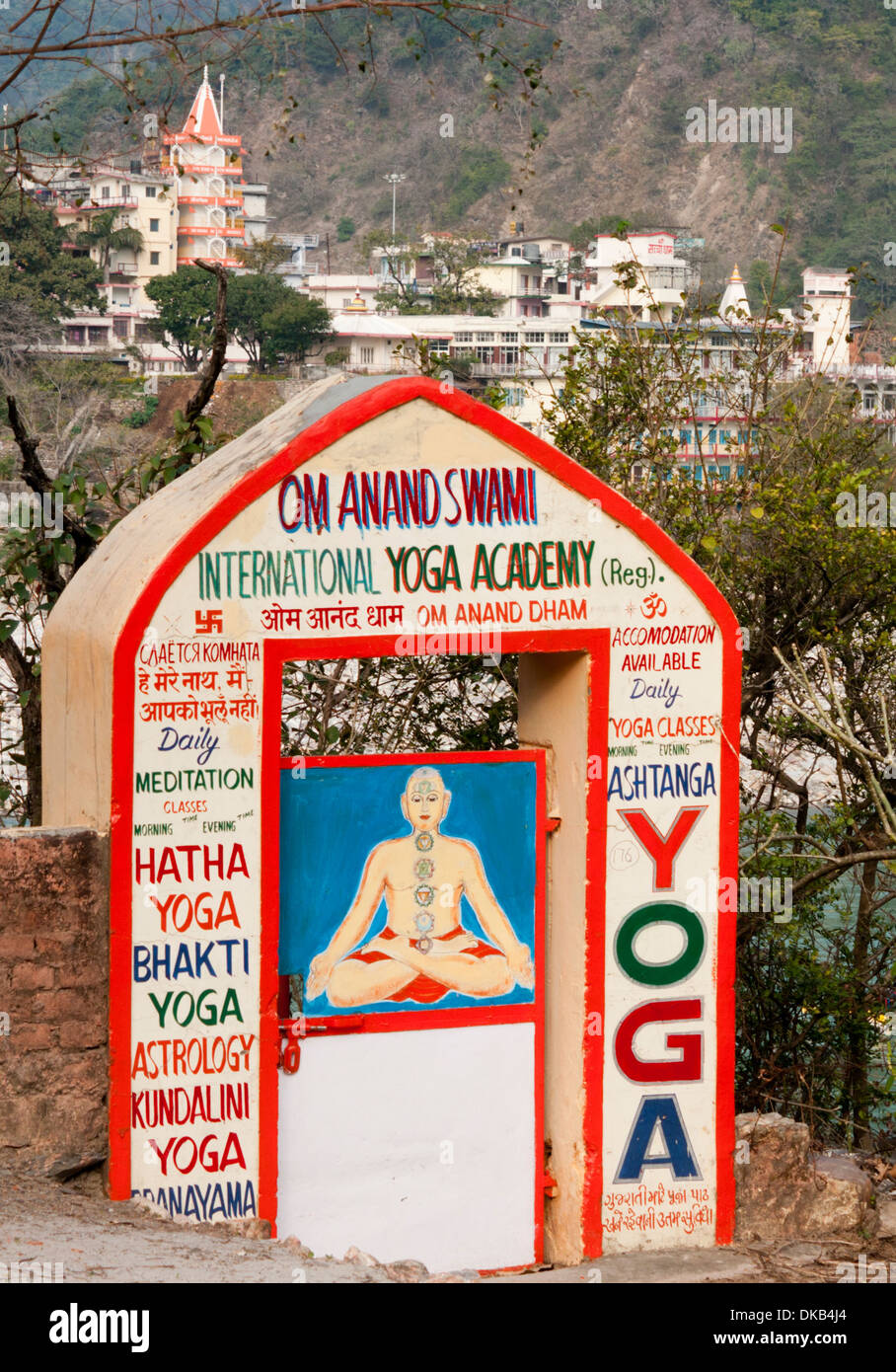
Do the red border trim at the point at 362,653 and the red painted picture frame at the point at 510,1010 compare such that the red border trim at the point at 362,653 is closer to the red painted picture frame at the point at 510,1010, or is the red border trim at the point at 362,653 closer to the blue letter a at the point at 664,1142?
the blue letter a at the point at 664,1142

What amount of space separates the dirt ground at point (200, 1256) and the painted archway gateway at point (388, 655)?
0.40ft

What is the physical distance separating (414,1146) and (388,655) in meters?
1.91

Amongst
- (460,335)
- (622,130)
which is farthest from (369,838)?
(622,130)

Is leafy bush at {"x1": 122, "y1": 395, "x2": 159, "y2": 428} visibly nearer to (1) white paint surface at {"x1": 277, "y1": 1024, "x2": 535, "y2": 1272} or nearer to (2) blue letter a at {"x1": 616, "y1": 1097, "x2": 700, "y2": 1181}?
(1) white paint surface at {"x1": 277, "y1": 1024, "x2": 535, "y2": 1272}

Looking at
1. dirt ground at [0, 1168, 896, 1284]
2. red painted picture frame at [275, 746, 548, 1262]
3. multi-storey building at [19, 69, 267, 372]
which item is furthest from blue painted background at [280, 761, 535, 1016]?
multi-storey building at [19, 69, 267, 372]

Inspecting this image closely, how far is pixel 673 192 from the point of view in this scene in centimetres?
10712

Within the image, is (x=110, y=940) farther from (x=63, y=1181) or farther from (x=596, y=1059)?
(x=596, y=1059)

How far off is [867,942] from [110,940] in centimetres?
565

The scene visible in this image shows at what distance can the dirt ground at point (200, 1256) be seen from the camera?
5.29 meters

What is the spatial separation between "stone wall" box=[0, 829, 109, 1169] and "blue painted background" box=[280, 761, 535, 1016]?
2.52 feet

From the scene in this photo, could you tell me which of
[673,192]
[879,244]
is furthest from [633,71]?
[879,244]

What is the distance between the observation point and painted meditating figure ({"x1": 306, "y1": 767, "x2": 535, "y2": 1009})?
6480mm

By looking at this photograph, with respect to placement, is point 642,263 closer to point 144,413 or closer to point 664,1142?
point 144,413

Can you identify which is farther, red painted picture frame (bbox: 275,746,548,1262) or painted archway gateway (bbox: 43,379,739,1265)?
red painted picture frame (bbox: 275,746,548,1262)
